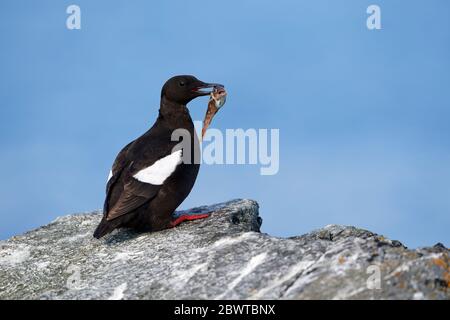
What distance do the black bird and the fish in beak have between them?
606mm

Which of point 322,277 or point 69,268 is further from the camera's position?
point 69,268

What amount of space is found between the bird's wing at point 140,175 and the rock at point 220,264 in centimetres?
42

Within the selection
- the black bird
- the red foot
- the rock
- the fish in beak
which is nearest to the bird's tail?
the black bird

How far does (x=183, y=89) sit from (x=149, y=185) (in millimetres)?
1503

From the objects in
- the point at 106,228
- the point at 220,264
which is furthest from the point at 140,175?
the point at 220,264

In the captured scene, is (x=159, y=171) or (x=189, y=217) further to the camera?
(x=189, y=217)

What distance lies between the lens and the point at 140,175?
7867mm

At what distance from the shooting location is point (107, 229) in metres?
7.68

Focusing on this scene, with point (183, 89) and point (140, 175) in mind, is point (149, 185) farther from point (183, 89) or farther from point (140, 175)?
point (183, 89)

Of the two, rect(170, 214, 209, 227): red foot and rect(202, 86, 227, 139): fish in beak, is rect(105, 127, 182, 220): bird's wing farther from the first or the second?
rect(202, 86, 227, 139): fish in beak

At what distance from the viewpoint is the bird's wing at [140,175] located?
25.5ft
